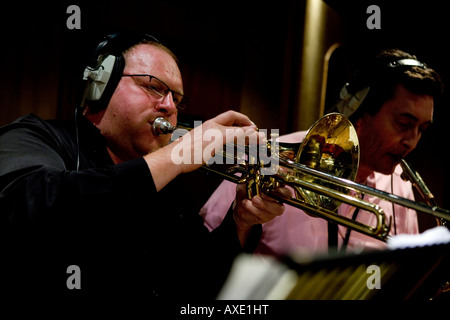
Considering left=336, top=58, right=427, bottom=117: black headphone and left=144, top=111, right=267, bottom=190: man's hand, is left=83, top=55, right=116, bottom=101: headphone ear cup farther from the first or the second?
left=336, top=58, right=427, bottom=117: black headphone

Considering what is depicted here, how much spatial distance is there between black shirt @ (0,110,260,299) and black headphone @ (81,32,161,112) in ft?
0.37

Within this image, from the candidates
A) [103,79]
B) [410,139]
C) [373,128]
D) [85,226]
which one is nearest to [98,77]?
[103,79]

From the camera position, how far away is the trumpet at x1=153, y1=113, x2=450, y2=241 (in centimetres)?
154

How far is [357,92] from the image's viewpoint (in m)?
2.47

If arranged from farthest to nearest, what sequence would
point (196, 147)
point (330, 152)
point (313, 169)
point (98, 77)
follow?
point (330, 152), point (98, 77), point (313, 169), point (196, 147)

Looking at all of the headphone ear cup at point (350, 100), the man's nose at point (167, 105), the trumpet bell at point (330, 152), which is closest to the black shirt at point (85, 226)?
the man's nose at point (167, 105)

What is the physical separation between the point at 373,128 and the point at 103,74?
166 centimetres

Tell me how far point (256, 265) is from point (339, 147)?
4.44ft

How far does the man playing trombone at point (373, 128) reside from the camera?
2.33 metres

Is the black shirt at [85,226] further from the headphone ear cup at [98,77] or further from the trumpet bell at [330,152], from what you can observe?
the trumpet bell at [330,152]

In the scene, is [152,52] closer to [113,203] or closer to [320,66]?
[113,203]

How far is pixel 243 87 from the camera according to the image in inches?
145

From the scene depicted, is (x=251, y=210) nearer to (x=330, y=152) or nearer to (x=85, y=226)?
(x=330, y=152)

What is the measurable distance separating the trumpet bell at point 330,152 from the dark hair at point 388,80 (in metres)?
0.69
